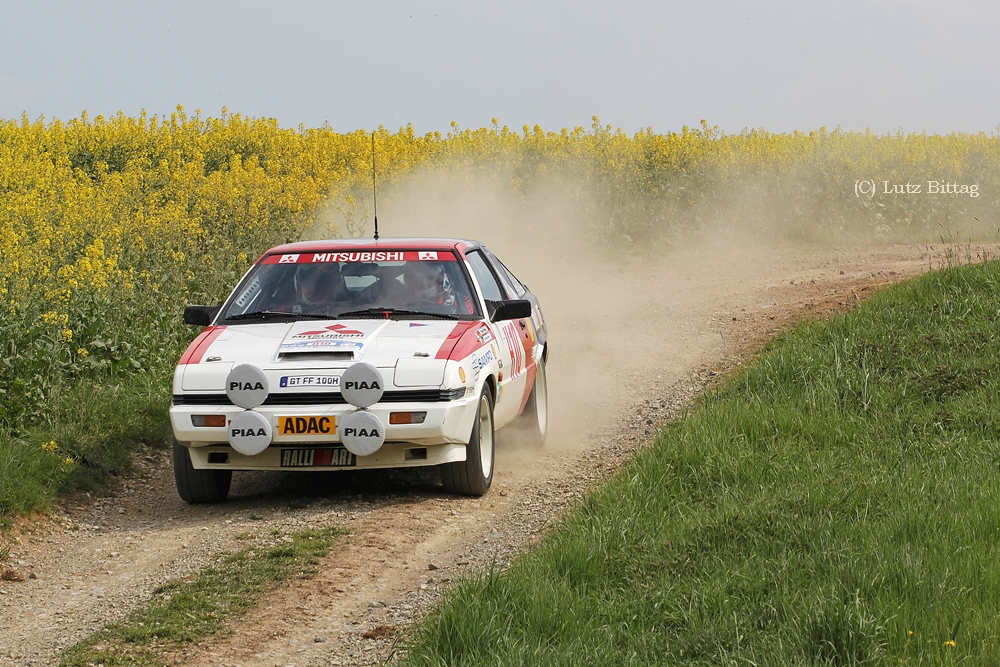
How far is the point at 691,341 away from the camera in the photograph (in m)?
14.1

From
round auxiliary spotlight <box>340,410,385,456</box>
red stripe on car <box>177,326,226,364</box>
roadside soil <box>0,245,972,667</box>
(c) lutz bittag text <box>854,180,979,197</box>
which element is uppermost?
(c) lutz bittag text <box>854,180,979,197</box>

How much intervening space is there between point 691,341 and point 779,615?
946cm

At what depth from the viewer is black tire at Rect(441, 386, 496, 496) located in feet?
24.7

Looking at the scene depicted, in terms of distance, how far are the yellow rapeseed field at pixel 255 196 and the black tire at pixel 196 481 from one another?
77.3 inches

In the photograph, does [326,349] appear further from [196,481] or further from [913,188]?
[913,188]

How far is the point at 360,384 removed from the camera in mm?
7105

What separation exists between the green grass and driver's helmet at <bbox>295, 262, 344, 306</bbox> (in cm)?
237

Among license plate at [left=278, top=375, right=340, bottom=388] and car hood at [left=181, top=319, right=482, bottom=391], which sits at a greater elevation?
car hood at [left=181, top=319, right=482, bottom=391]

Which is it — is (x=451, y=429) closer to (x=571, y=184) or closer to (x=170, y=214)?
(x=170, y=214)

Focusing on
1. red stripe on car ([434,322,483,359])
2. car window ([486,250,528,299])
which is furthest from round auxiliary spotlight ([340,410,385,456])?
car window ([486,250,528,299])

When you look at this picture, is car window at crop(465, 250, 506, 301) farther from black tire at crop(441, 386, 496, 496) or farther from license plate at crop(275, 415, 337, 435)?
license plate at crop(275, 415, 337, 435)

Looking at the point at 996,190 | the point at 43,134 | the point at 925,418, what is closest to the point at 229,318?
the point at 925,418

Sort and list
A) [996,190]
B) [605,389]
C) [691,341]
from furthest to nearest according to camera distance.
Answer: [996,190] < [691,341] < [605,389]

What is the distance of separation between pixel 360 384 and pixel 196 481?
4.48 feet
